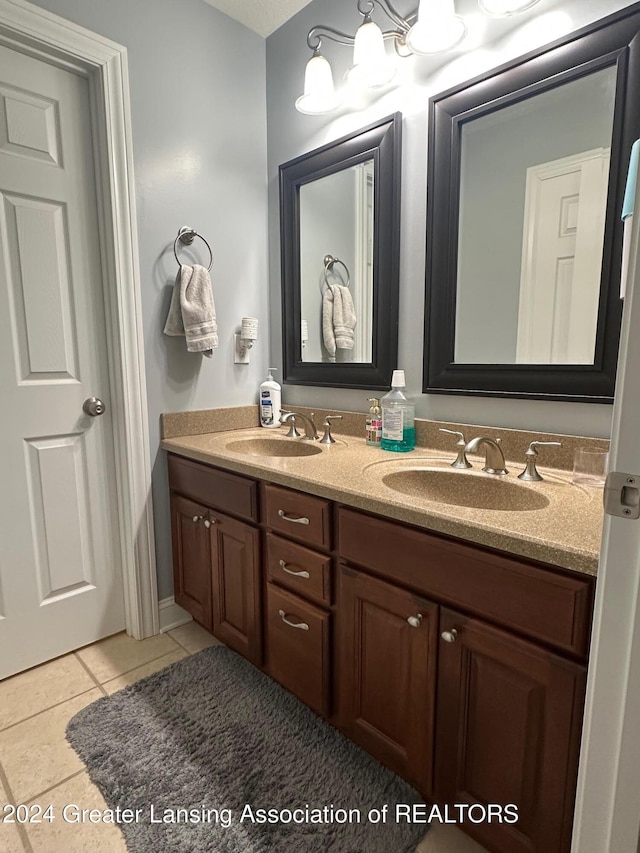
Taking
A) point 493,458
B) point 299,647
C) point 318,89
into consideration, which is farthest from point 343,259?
point 299,647

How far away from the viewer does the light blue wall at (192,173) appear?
5.22 feet

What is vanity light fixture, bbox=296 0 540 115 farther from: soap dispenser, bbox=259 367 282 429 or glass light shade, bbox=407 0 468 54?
soap dispenser, bbox=259 367 282 429

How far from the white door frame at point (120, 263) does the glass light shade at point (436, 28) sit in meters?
0.98

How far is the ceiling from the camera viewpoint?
1.70 meters

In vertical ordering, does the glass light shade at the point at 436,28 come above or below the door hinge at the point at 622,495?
above

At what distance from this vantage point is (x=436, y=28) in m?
1.25

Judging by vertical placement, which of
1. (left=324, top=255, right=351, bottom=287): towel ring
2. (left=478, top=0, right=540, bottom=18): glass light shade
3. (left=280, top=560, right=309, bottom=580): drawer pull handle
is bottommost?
(left=280, top=560, right=309, bottom=580): drawer pull handle

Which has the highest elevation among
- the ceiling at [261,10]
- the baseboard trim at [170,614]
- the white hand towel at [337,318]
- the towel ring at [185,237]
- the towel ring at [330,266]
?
the ceiling at [261,10]

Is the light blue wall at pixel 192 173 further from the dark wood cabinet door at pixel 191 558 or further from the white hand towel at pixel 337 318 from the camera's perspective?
the white hand towel at pixel 337 318

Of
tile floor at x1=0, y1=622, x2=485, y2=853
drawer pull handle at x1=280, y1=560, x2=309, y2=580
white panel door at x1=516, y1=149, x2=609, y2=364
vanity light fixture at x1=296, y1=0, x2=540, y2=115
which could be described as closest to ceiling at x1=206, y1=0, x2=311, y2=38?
vanity light fixture at x1=296, y1=0, x2=540, y2=115

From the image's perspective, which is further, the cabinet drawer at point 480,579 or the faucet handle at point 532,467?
the faucet handle at point 532,467

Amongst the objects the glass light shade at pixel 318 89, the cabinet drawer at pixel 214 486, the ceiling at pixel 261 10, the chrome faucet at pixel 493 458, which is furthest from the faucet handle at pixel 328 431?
the ceiling at pixel 261 10

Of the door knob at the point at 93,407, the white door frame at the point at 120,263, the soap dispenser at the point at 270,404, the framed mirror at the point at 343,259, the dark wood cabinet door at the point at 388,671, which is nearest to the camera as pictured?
the dark wood cabinet door at the point at 388,671

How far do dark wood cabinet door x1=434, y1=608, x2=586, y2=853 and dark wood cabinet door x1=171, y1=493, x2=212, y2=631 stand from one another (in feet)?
3.14
